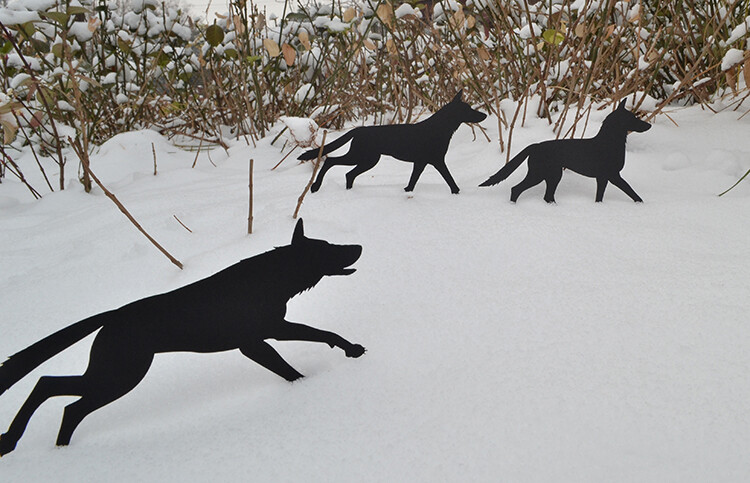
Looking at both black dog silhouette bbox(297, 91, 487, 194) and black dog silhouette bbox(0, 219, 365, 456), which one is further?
black dog silhouette bbox(297, 91, 487, 194)

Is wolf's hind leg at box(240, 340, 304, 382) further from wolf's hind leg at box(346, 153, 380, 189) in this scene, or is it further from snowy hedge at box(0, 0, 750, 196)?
snowy hedge at box(0, 0, 750, 196)

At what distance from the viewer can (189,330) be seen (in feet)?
3.06

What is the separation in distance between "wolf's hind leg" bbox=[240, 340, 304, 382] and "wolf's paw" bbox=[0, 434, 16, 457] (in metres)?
0.36

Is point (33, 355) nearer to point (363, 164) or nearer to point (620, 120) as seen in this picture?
point (363, 164)

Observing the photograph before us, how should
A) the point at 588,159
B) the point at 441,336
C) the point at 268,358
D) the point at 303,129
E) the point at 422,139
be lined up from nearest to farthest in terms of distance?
the point at 268,358 < the point at 441,336 < the point at 588,159 < the point at 422,139 < the point at 303,129

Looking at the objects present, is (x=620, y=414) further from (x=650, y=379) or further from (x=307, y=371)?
(x=307, y=371)

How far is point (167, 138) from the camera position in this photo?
3.41 metres

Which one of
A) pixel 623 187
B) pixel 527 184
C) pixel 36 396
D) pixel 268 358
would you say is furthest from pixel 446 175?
pixel 36 396

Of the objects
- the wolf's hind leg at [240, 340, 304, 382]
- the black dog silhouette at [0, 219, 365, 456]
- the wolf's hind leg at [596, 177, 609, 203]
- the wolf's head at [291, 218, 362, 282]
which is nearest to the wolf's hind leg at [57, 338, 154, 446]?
the black dog silhouette at [0, 219, 365, 456]

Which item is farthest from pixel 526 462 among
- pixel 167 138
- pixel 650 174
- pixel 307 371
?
pixel 167 138

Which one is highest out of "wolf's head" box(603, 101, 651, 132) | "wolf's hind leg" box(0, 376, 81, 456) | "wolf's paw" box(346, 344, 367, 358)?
"wolf's head" box(603, 101, 651, 132)

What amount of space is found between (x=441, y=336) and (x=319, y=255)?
30 centimetres

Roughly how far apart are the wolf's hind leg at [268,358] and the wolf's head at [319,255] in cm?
15

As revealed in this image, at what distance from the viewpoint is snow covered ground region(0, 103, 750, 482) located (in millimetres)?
862
